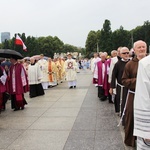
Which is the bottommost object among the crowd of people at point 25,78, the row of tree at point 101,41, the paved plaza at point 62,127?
the paved plaza at point 62,127

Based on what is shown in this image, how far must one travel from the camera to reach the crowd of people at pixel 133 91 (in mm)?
2795

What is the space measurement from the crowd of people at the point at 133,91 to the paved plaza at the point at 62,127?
0.47 metres

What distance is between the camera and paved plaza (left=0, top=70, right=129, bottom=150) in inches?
223

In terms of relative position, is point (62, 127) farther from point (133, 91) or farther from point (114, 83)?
point (133, 91)

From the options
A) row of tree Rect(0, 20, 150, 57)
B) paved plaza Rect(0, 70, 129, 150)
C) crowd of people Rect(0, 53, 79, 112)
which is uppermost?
row of tree Rect(0, 20, 150, 57)

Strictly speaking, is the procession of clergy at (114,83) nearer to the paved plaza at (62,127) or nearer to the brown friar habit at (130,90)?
the brown friar habit at (130,90)

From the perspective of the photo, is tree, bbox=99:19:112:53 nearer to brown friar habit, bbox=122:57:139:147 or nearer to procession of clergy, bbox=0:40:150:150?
procession of clergy, bbox=0:40:150:150

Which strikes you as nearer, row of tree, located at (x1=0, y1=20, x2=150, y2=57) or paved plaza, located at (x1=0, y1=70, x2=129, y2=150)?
paved plaza, located at (x1=0, y1=70, x2=129, y2=150)

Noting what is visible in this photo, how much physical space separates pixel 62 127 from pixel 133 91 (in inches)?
99.0

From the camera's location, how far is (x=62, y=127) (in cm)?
704

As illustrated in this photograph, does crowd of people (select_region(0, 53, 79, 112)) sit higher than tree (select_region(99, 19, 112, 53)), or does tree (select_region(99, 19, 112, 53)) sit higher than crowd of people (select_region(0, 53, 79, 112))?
tree (select_region(99, 19, 112, 53))

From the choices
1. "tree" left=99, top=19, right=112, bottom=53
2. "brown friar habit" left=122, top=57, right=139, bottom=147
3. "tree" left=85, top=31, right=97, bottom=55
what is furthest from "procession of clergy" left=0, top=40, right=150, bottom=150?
"tree" left=85, top=31, right=97, bottom=55

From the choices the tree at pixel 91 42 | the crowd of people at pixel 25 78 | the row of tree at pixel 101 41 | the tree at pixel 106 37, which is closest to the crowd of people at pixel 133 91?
the crowd of people at pixel 25 78

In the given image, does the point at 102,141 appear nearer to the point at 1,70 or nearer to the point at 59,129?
the point at 59,129
